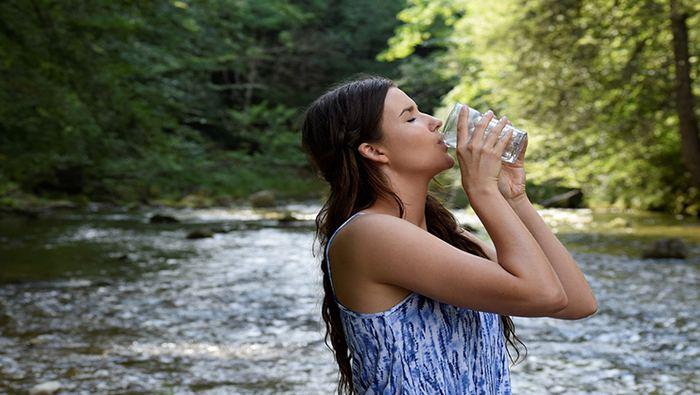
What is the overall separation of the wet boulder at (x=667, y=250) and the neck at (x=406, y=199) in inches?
375

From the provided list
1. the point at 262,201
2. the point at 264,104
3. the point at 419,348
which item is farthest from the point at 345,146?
the point at 264,104

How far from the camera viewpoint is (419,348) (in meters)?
1.82

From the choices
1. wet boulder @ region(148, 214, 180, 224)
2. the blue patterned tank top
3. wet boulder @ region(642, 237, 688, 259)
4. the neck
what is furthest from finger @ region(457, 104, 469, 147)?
wet boulder @ region(148, 214, 180, 224)

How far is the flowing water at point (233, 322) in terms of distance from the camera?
17.2ft

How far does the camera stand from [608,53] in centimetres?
1605

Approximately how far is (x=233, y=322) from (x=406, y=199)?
541cm

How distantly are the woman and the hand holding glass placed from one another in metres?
0.02

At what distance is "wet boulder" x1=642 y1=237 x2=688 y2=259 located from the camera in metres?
10.7

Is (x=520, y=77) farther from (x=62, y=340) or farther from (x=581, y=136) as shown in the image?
(x=62, y=340)

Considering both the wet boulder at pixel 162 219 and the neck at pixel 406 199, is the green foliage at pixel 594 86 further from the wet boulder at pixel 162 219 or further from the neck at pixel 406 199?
the neck at pixel 406 199

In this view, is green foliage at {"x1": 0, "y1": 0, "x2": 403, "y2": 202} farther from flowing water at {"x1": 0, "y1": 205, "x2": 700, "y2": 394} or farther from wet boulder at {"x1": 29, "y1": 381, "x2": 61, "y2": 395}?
wet boulder at {"x1": 29, "y1": 381, "x2": 61, "y2": 395}

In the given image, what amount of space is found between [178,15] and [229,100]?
88.4 ft

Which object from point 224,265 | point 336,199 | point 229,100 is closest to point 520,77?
point 224,265

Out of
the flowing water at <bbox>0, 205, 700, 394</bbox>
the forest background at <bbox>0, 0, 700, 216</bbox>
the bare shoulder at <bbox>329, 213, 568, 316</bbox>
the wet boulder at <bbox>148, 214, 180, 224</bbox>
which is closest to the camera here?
the bare shoulder at <bbox>329, 213, 568, 316</bbox>
